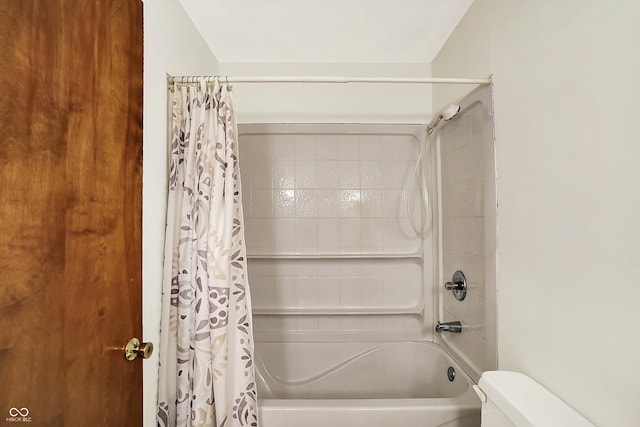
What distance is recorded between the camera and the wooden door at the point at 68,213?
1.65ft

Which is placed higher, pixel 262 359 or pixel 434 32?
pixel 434 32

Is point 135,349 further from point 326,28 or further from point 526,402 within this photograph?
point 326,28

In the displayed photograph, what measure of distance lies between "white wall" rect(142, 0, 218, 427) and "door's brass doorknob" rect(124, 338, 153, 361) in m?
0.27

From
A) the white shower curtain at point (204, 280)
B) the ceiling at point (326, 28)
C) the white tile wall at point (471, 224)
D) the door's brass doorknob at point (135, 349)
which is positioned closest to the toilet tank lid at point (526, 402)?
the white tile wall at point (471, 224)

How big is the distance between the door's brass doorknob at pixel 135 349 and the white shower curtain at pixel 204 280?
299 mm

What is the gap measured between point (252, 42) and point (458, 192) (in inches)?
57.9

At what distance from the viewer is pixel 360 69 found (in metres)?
2.14

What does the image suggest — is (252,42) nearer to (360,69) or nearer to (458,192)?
(360,69)

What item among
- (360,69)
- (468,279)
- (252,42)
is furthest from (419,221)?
(252,42)

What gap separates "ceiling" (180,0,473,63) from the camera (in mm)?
1539

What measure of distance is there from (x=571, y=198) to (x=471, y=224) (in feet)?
2.30

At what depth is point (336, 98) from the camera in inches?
84.8

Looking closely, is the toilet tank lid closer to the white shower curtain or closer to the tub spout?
the tub spout

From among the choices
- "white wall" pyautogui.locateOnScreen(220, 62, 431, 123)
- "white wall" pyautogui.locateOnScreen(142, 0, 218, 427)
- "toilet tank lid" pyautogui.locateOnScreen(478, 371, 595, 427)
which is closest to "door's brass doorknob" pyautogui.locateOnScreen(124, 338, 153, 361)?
"white wall" pyautogui.locateOnScreen(142, 0, 218, 427)
